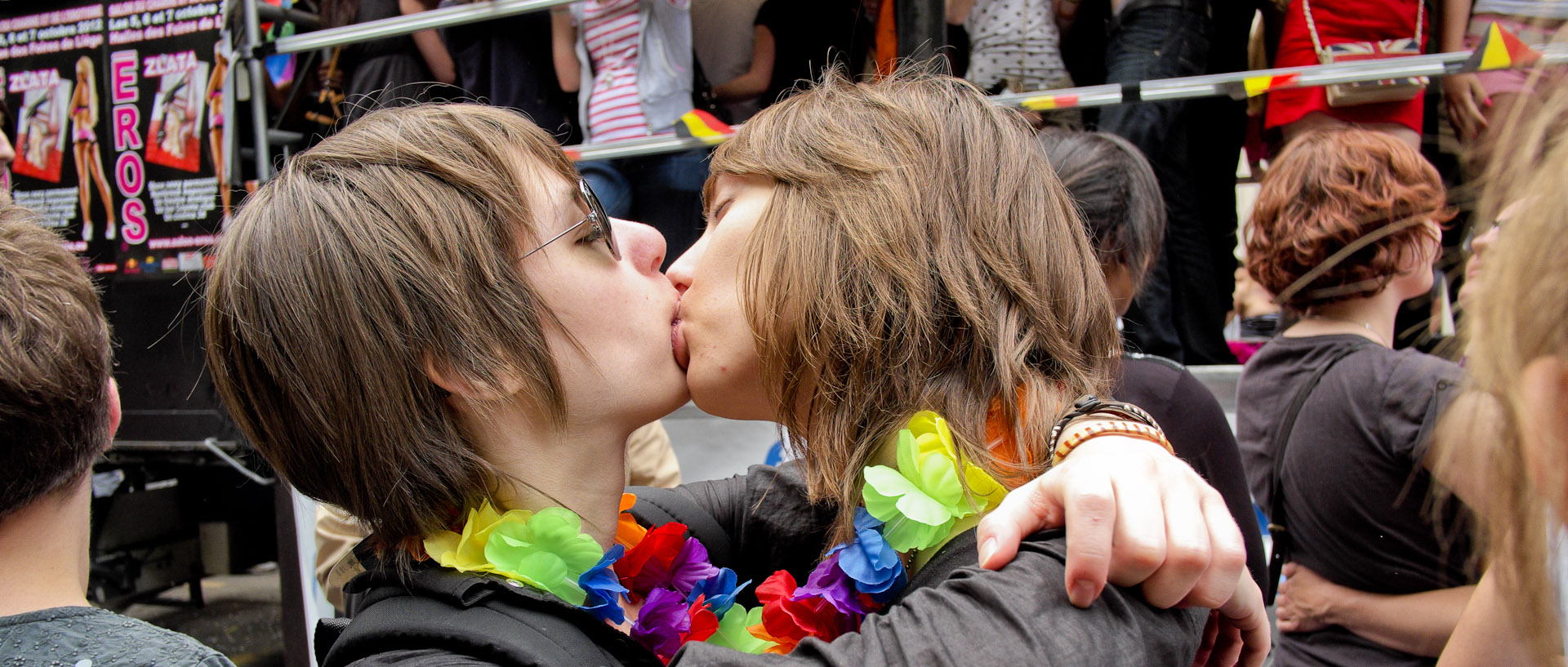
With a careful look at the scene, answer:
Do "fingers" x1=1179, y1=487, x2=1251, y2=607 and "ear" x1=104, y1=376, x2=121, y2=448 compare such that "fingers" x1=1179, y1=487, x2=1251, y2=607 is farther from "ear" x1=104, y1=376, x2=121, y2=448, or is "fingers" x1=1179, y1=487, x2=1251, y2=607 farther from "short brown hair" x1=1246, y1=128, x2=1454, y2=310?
"ear" x1=104, y1=376, x2=121, y2=448

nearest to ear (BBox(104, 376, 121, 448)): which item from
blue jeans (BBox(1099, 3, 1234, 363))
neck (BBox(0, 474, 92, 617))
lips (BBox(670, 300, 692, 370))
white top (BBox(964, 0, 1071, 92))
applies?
neck (BBox(0, 474, 92, 617))

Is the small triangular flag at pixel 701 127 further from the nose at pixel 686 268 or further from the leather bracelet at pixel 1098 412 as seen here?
the leather bracelet at pixel 1098 412

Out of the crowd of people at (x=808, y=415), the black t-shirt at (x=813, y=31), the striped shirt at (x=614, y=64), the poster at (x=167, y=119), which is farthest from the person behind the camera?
the poster at (x=167, y=119)

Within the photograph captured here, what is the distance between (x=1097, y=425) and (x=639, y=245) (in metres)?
0.94

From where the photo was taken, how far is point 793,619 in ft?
4.66

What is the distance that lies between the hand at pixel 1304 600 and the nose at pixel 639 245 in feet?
5.44

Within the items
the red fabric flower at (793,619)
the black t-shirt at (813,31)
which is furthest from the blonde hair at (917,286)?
the black t-shirt at (813,31)

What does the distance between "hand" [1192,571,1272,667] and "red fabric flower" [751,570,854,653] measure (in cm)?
48

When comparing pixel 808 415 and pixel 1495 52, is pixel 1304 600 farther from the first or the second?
pixel 1495 52

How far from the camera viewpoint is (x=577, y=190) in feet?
5.32

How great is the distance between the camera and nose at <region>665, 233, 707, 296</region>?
5.24 ft

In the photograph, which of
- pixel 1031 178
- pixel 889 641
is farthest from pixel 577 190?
pixel 889 641

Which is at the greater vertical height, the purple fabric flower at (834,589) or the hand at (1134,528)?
the hand at (1134,528)

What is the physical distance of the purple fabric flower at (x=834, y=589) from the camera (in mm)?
1342
